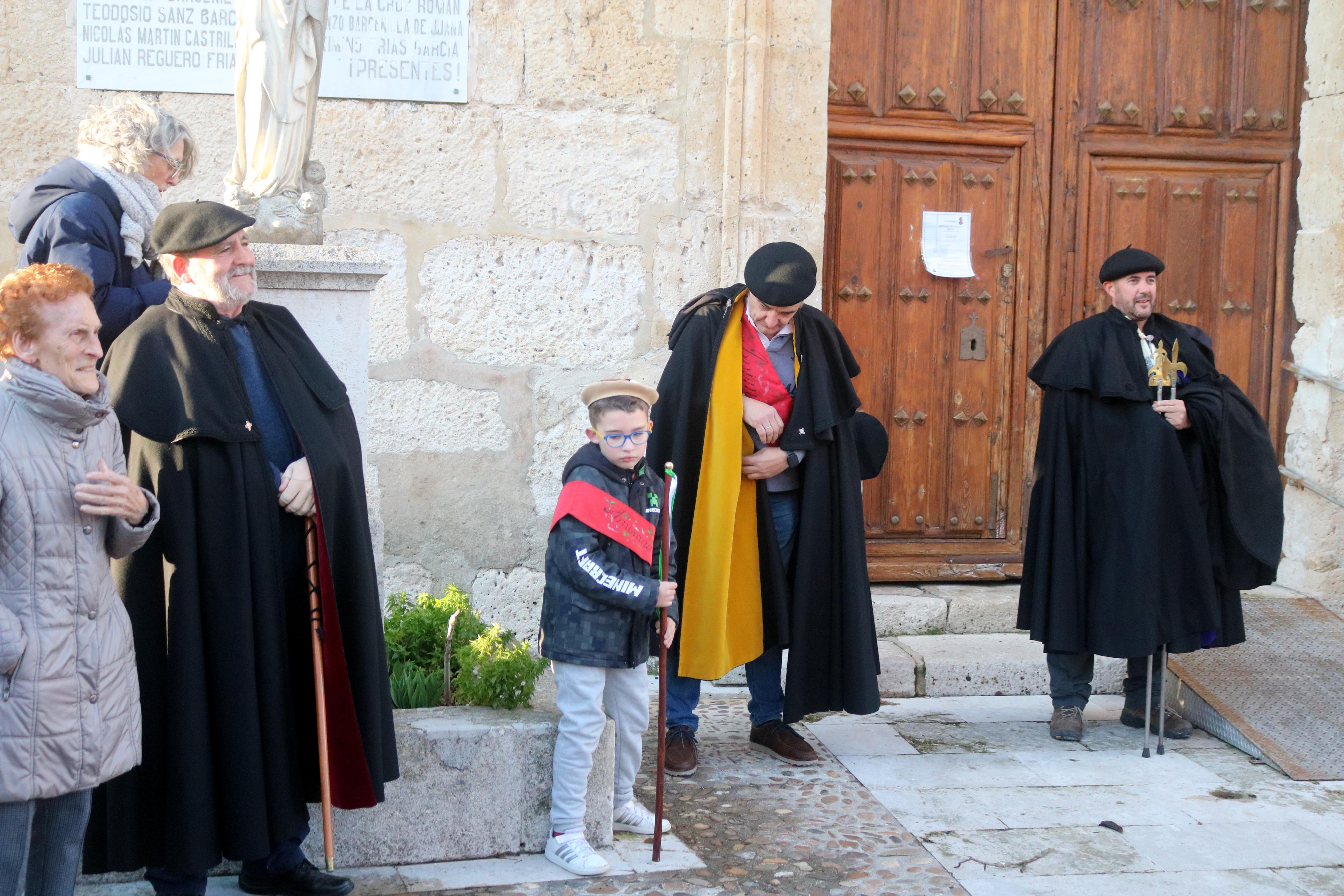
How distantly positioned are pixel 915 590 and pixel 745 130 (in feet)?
7.28

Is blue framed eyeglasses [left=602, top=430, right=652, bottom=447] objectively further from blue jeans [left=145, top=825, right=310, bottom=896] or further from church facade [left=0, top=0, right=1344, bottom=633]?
church facade [left=0, top=0, right=1344, bottom=633]

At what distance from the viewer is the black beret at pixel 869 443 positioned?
480 centimetres

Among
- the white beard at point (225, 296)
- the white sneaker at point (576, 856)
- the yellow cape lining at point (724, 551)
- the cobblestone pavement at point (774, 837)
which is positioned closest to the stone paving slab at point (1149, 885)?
the cobblestone pavement at point (774, 837)

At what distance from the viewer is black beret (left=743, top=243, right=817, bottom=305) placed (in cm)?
439

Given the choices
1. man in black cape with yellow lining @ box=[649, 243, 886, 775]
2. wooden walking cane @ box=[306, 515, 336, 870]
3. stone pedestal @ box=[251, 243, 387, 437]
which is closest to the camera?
wooden walking cane @ box=[306, 515, 336, 870]

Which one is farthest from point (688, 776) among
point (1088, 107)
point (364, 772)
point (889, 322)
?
point (1088, 107)

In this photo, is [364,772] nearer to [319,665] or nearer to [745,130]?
[319,665]

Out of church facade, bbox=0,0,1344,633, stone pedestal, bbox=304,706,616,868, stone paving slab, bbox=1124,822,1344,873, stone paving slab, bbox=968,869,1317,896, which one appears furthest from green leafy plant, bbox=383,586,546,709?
stone paving slab, bbox=1124,822,1344,873

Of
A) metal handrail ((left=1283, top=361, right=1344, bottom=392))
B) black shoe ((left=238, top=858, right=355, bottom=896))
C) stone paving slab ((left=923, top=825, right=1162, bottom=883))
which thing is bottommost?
stone paving slab ((left=923, top=825, right=1162, bottom=883))

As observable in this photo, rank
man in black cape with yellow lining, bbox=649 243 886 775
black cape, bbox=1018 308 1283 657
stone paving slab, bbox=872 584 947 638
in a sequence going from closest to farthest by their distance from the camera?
1. man in black cape with yellow lining, bbox=649 243 886 775
2. black cape, bbox=1018 308 1283 657
3. stone paving slab, bbox=872 584 947 638

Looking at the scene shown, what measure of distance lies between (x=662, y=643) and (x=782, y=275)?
4.57 ft

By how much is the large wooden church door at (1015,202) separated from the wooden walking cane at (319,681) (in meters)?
3.33

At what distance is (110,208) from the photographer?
137 inches

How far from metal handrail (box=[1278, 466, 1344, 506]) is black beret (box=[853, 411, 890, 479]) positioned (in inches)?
99.8
